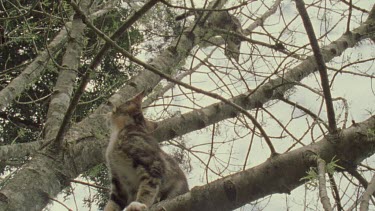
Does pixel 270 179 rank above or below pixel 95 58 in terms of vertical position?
below

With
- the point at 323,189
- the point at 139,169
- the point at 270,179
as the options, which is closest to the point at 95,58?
the point at 139,169

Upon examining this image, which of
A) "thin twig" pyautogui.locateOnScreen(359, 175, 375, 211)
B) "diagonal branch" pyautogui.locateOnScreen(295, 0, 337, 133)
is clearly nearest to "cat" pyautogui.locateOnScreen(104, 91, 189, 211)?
"diagonal branch" pyautogui.locateOnScreen(295, 0, 337, 133)

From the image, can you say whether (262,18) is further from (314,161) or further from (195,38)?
(314,161)

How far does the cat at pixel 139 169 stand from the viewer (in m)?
2.26

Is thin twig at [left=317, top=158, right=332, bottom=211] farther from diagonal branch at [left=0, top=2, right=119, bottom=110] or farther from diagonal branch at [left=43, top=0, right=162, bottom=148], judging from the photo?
diagonal branch at [left=0, top=2, right=119, bottom=110]

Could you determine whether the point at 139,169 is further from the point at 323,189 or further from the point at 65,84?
the point at 323,189

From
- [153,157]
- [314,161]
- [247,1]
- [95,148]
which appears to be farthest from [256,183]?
[95,148]

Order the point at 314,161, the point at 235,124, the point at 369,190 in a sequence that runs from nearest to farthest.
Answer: the point at 369,190
the point at 314,161
the point at 235,124

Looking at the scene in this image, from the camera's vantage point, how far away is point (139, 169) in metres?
2.35

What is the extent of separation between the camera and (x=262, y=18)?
132 inches

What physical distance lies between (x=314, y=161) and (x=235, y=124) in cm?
121

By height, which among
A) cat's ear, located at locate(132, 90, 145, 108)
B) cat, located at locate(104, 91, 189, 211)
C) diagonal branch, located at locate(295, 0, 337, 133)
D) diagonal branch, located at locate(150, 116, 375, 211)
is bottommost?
diagonal branch, located at locate(150, 116, 375, 211)

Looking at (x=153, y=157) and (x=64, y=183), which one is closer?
(x=64, y=183)

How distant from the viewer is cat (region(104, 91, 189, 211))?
2.26 metres
